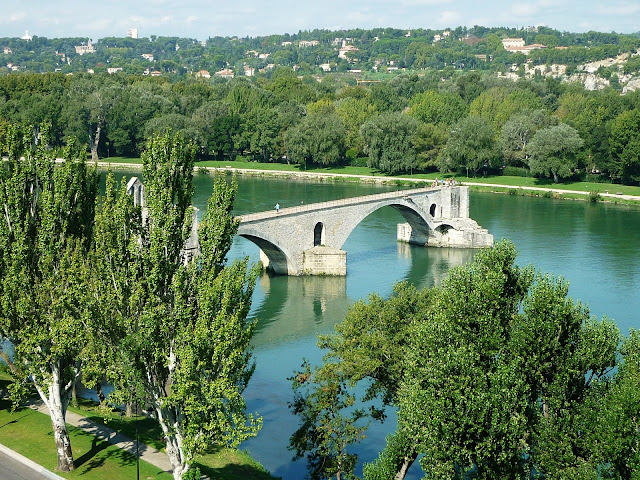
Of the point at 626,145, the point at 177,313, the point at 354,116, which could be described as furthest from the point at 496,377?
the point at 354,116

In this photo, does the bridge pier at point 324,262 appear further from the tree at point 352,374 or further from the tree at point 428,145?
the tree at point 428,145

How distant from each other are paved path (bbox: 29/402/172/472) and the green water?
3.49 m

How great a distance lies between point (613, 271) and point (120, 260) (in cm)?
3443

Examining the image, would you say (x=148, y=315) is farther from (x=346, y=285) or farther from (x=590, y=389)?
(x=346, y=285)

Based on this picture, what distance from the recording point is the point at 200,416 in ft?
54.0

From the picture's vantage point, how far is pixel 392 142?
8062cm

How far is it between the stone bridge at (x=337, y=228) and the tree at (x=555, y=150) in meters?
21.4

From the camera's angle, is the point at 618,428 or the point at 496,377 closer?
the point at 618,428

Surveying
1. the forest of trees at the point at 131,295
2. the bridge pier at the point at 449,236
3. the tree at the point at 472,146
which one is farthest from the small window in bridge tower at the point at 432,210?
the forest of trees at the point at 131,295

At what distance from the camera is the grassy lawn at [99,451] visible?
62.7 ft

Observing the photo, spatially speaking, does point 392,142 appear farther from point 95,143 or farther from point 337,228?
point 337,228

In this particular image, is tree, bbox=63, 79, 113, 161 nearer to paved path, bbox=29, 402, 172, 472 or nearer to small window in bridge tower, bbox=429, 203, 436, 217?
small window in bridge tower, bbox=429, 203, 436, 217

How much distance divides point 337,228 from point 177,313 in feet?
99.7

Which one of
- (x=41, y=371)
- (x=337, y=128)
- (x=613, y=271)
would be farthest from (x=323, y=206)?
(x=337, y=128)
